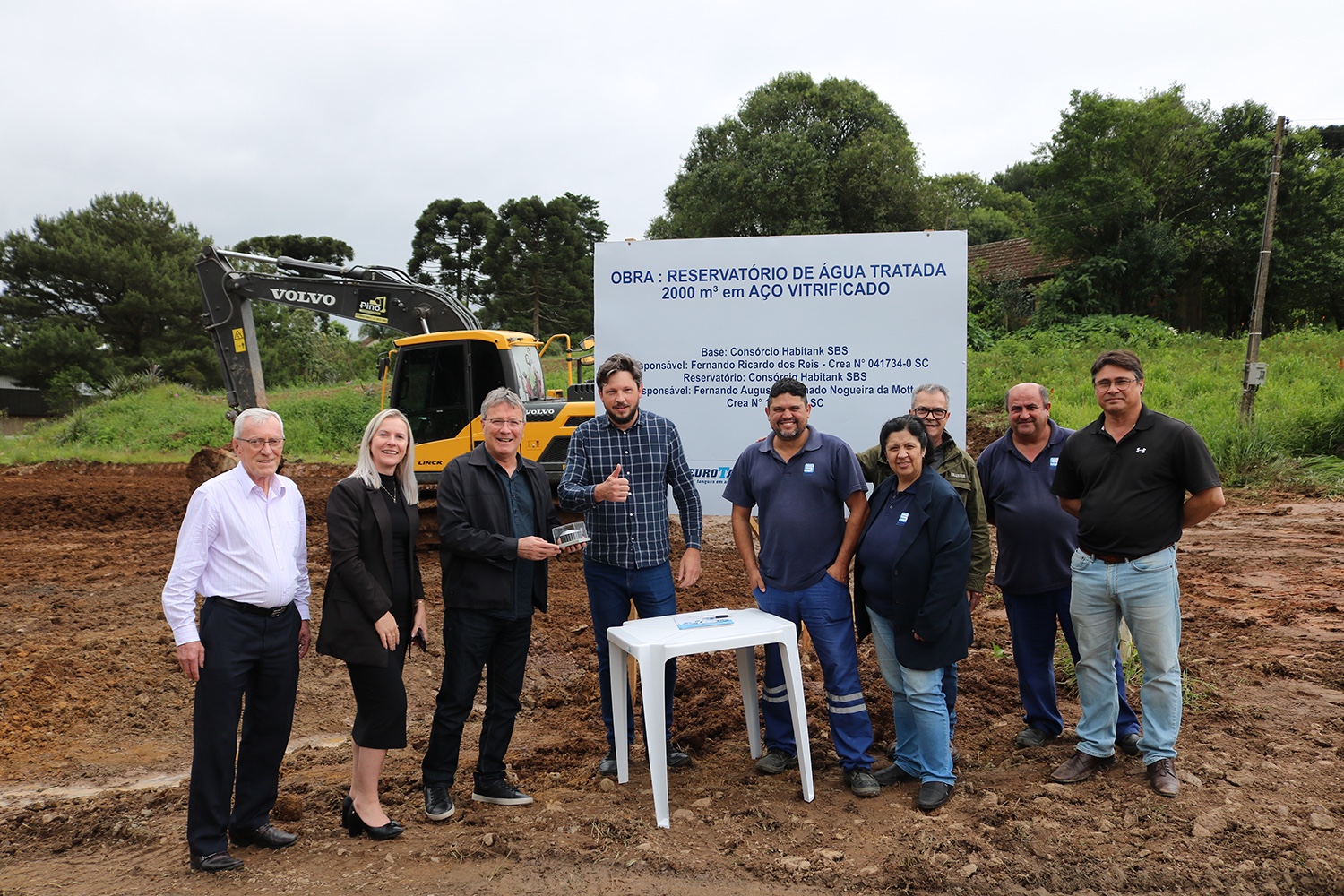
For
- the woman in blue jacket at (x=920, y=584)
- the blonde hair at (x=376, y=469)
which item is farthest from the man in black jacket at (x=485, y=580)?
Answer: the woman in blue jacket at (x=920, y=584)

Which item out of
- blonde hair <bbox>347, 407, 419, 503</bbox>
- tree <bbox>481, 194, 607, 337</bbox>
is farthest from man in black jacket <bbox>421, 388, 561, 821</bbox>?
tree <bbox>481, 194, 607, 337</bbox>

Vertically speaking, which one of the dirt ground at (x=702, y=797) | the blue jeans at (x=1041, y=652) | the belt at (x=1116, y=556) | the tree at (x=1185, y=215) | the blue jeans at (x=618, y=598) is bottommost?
the dirt ground at (x=702, y=797)

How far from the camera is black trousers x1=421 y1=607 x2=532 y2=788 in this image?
12.1 ft

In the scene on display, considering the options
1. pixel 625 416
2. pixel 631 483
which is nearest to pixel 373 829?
pixel 631 483

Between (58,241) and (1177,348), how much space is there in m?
37.8

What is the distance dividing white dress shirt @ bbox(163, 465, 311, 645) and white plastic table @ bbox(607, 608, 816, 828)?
138 cm

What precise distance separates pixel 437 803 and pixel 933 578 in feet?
7.35

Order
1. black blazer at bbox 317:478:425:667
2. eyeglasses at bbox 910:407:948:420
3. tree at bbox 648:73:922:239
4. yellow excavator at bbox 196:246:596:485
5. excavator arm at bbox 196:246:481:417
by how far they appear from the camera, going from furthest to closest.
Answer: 1. tree at bbox 648:73:922:239
2. excavator arm at bbox 196:246:481:417
3. yellow excavator at bbox 196:246:596:485
4. eyeglasses at bbox 910:407:948:420
5. black blazer at bbox 317:478:425:667

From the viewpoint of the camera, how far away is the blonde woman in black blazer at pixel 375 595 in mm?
3338

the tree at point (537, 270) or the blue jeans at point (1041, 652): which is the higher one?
the tree at point (537, 270)

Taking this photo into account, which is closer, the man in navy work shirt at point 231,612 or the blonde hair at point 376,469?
the man in navy work shirt at point 231,612

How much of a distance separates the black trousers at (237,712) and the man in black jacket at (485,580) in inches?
23.8

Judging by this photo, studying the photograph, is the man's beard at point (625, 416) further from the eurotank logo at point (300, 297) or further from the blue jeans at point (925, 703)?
the eurotank logo at point (300, 297)

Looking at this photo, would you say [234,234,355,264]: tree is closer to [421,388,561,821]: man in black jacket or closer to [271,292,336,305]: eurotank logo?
[271,292,336,305]: eurotank logo
